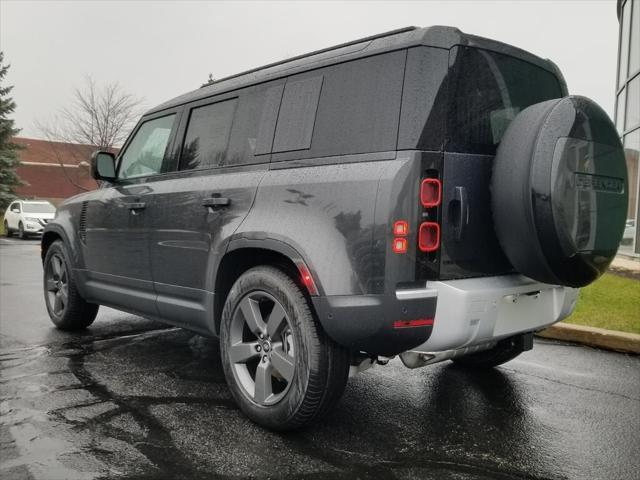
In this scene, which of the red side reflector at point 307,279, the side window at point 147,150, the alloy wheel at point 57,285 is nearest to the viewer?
the red side reflector at point 307,279

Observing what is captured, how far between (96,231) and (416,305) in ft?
10.4

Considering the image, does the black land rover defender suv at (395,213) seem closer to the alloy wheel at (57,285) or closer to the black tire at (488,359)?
→ the black tire at (488,359)

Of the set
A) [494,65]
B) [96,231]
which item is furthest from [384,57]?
[96,231]

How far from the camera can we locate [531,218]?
2639 millimetres

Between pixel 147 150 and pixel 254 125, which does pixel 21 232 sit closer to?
pixel 147 150

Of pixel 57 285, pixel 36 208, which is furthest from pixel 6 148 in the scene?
pixel 57 285

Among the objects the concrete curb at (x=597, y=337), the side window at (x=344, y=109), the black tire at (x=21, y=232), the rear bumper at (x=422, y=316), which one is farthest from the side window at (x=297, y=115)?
the black tire at (x=21, y=232)

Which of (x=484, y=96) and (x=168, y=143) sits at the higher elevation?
(x=484, y=96)

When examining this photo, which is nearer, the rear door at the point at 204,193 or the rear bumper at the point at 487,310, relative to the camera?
the rear bumper at the point at 487,310

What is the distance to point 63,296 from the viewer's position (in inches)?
210

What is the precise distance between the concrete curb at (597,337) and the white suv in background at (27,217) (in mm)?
19955

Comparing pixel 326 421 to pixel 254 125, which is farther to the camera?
pixel 254 125

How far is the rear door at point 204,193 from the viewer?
3403 mm

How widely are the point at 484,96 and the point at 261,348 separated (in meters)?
1.82
